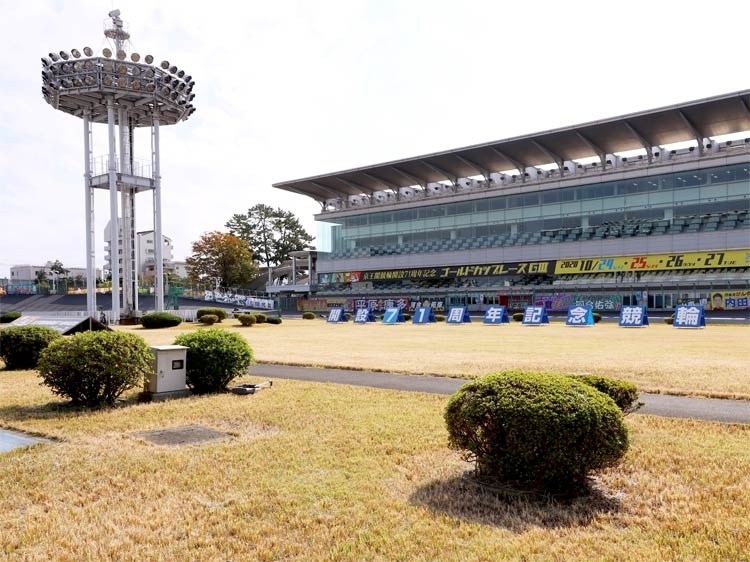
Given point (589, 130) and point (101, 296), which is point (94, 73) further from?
point (589, 130)

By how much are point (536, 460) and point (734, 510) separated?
1.66 m

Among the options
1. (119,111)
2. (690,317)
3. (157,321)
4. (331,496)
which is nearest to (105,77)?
(119,111)

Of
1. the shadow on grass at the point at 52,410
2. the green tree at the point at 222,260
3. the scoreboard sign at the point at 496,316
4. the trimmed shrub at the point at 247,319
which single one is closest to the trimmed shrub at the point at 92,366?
the shadow on grass at the point at 52,410

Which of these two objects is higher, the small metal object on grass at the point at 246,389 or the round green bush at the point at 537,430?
the round green bush at the point at 537,430

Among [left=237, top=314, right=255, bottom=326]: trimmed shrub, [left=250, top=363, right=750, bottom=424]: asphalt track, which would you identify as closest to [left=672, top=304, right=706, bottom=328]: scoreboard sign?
[left=237, top=314, right=255, bottom=326]: trimmed shrub

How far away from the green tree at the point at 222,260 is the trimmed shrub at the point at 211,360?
8299 cm

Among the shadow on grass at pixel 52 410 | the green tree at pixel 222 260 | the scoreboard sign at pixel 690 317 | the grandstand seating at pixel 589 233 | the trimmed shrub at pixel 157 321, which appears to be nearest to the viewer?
the shadow on grass at pixel 52 410

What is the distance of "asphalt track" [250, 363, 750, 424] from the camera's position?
9211mm

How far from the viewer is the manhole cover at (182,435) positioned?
25.6 feet

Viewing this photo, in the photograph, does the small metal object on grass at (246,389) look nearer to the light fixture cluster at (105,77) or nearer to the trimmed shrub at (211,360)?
the trimmed shrub at (211,360)

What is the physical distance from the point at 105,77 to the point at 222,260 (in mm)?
44387

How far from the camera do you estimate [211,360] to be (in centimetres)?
1173

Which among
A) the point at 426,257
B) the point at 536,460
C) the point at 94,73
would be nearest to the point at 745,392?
the point at 536,460

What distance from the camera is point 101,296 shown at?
8094 cm
